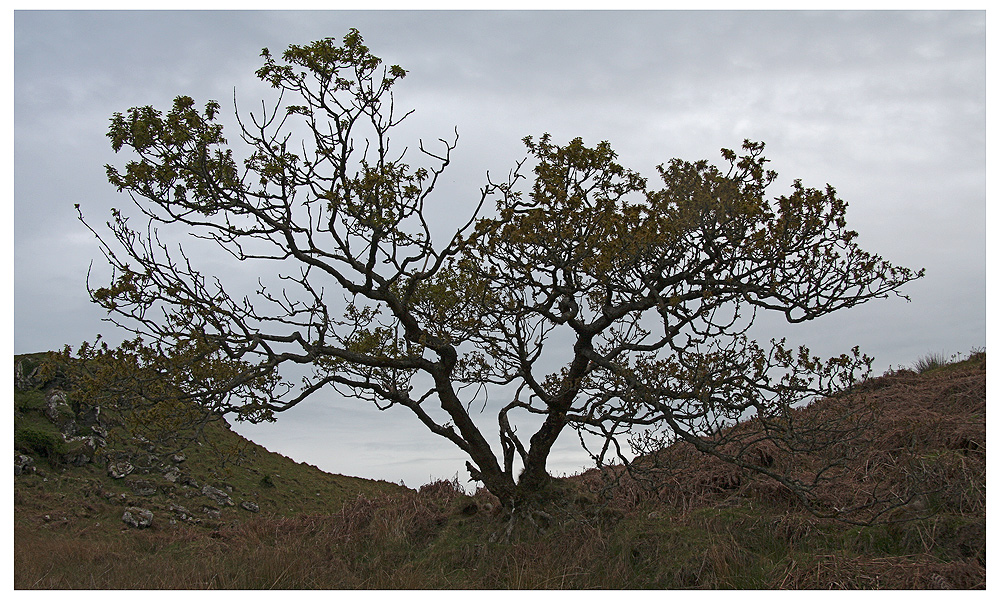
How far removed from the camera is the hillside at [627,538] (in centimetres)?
979

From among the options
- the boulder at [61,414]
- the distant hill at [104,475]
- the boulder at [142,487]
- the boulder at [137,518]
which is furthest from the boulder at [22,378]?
the boulder at [137,518]

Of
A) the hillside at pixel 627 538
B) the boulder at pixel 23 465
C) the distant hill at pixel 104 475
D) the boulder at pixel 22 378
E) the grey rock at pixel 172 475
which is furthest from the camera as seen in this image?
the boulder at pixel 22 378

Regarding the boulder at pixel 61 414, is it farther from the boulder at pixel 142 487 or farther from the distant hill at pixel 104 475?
the boulder at pixel 142 487

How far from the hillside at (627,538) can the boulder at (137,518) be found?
0.95 ft

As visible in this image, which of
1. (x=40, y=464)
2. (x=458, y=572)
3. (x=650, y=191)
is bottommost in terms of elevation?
(x=458, y=572)

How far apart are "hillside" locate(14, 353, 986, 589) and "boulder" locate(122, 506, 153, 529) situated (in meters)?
0.29

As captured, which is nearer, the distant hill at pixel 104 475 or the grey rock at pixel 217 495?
the distant hill at pixel 104 475

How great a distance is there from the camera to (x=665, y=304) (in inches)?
391

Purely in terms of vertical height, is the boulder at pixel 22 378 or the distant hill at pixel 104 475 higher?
the boulder at pixel 22 378

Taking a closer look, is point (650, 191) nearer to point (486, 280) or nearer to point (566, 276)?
point (566, 276)

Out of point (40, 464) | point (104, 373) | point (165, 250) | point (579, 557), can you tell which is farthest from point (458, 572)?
point (40, 464)

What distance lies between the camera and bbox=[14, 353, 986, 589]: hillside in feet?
32.1

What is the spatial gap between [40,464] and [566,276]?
2072 cm

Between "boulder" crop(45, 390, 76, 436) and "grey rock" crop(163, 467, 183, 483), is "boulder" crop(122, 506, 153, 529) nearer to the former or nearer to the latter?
"grey rock" crop(163, 467, 183, 483)
